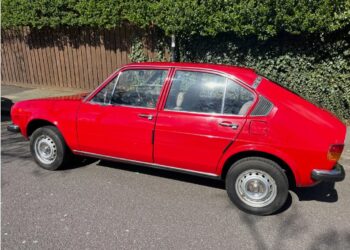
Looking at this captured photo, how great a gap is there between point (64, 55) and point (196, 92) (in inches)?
296

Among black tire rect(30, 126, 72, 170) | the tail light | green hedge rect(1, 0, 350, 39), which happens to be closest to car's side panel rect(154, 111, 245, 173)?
the tail light

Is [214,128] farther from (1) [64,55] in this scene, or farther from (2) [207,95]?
(1) [64,55]

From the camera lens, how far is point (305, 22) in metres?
6.06

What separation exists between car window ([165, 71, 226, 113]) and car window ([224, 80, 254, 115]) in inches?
2.8

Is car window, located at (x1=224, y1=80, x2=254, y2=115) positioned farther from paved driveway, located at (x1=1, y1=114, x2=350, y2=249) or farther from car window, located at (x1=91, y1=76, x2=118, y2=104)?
car window, located at (x1=91, y1=76, x2=118, y2=104)

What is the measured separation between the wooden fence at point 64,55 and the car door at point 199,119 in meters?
5.07

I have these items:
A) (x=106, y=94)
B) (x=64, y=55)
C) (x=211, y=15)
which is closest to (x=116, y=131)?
(x=106, y=94)

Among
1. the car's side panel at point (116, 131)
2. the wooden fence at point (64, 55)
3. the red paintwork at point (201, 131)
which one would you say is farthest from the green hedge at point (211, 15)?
the car's side panel at point (116, 131)

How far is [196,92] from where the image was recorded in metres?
3.78

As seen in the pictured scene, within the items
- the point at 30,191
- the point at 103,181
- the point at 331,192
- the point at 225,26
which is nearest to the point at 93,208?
the point at 103,181

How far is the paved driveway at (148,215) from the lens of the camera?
310 cm

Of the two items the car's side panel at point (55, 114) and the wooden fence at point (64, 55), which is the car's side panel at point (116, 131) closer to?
the car's side panel at point (55, 114)

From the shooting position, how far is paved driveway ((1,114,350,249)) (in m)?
3.10

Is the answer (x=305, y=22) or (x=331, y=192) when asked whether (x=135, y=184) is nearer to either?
(x=331, y=192)
